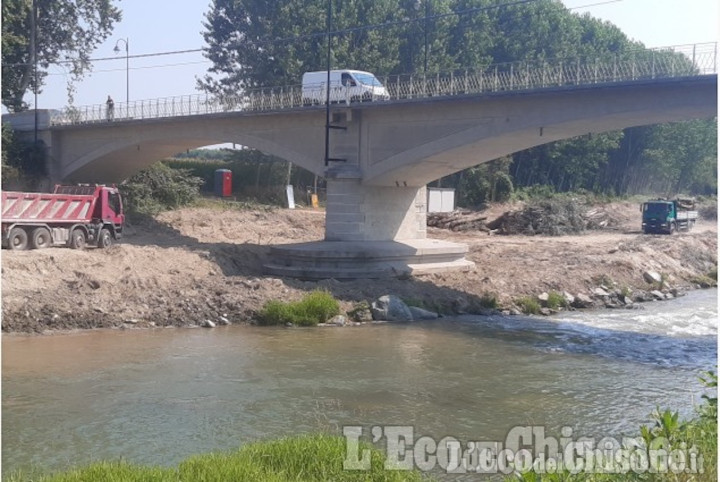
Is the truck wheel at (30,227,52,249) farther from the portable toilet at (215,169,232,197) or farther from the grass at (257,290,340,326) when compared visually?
the portable toilet at (215,169,232,197)

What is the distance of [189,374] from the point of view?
1627 centimetres

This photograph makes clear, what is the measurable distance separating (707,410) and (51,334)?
16.1m

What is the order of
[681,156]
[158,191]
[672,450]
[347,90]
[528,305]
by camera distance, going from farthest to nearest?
[681,156], [158,191], [347,90], [528,305], [672,450]

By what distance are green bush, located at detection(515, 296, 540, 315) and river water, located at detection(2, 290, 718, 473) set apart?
233 cm

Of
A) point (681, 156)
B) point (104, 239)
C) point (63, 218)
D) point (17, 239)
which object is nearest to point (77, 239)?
point (63, 218)

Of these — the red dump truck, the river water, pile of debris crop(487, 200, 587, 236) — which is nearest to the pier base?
the river water

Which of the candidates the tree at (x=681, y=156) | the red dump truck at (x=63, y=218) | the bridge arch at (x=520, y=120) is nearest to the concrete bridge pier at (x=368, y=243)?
the bridge arch at (x=520, y=120)

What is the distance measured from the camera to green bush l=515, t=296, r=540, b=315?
2592cm

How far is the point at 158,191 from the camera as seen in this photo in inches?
1471

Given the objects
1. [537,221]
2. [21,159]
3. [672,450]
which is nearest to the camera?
[672,450]

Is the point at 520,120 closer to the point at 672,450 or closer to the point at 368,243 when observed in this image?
the point at 368,243

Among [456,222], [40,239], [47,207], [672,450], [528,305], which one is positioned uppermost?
[47,207]

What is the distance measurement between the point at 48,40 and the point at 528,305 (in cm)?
3407

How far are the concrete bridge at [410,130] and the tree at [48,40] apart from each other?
43.0 ft
